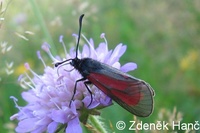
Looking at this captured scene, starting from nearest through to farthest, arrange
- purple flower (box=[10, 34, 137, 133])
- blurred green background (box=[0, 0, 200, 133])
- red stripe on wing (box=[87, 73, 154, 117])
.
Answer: red stripe on wing (box=[87, 73, 154, 117]) < purple flower (box=[10, 34, 137, 133]) < blurred green background (box=[0, 0, 200, 133])

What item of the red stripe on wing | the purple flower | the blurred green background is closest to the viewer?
the red stripe on wing

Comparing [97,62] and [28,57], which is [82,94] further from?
[28,57]

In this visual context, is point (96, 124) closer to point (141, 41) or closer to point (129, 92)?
point (129, 92)

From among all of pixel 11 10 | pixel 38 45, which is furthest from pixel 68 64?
pixel 11 10

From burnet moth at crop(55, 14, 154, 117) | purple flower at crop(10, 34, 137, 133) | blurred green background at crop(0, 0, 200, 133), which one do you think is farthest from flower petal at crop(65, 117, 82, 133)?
blurred green background at crop(0, 0, 200, 133)

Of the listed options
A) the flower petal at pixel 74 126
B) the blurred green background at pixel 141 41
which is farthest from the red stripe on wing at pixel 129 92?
the blurred green background at pixel 141 41

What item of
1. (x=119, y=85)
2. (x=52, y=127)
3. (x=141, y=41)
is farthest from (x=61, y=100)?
(x=141, y=41)

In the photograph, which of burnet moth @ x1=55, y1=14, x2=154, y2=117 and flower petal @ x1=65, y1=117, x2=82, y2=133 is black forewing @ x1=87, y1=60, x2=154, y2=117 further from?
flower petal @ x1=65, y1=117, x2=82, y2=133

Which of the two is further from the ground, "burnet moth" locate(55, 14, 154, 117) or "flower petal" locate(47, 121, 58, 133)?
"burnet moth" locate(55, 14, 154, 117)
